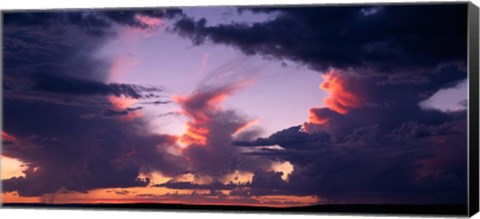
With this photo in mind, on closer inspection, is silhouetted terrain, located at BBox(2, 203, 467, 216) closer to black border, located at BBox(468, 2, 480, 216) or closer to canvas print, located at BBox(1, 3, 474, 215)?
canvas print, located at BBox(1, 3, 474, 215)

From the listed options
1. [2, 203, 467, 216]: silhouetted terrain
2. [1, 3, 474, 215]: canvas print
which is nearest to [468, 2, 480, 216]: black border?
[1, 3, 474, 215]: canvas print

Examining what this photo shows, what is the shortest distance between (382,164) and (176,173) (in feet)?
9.62

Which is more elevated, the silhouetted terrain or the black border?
the black border

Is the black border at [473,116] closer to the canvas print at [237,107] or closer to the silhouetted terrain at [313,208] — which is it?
the canvas print at [237,107]

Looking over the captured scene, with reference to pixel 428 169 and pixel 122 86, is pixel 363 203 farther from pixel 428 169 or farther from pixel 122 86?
pixel 122 86

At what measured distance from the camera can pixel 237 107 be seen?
2005cm

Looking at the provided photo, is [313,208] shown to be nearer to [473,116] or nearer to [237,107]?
[237,107]

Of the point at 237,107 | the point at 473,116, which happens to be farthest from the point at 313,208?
the point at 473,116

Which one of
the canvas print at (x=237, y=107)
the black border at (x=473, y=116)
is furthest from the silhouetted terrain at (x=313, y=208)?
the black border at (x=473, y=116)

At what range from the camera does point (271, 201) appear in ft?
65.8

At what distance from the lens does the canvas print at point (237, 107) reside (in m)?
19.4

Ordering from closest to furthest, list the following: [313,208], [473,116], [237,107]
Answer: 1. [473,116]
2. [313,208]
3. [237,107]

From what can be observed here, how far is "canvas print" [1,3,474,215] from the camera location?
19391 mm

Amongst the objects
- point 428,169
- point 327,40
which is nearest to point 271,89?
point 327,40
